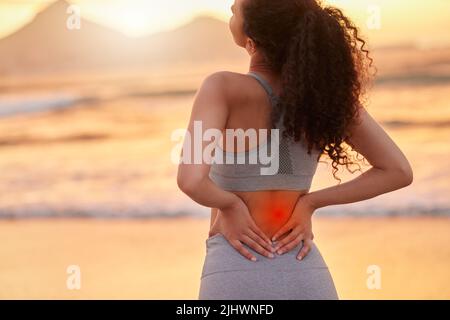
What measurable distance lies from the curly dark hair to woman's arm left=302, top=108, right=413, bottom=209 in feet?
0.33

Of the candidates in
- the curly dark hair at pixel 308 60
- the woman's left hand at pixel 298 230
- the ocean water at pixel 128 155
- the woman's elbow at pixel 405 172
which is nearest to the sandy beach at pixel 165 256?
the ocean water at pixel 128 155

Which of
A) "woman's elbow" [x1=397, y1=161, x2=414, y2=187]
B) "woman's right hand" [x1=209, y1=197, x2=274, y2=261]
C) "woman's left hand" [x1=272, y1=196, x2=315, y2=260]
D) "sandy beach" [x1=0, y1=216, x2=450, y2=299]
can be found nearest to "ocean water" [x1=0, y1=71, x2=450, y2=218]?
"sandy beach" [x1=0, y1=216, x2=450, y2=299]

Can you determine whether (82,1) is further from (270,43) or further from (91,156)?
(270,43)

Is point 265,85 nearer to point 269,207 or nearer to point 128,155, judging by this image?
point 269,207

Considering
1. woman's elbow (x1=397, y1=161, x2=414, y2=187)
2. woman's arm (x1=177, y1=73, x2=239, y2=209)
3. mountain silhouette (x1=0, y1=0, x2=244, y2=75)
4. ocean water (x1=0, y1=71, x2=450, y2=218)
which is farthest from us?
mountain silhouette (x1=0, y1=0, x2=244, y2=75)

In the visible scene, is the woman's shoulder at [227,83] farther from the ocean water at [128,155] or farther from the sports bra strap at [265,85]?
the ocean water at [128,155]

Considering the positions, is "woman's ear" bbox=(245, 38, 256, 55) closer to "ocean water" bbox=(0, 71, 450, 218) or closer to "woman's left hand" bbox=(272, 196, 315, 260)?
"woman's left hand" bbox=(272, 196, 315, 260)

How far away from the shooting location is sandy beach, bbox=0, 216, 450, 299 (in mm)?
4746

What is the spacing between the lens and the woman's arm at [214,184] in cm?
180

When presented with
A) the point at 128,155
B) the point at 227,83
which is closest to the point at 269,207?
the point at 227,83

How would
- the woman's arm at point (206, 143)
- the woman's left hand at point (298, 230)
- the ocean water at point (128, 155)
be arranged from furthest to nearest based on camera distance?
the ocean water at point (128, 155), the woman's left hand at point (298, 230), the woman's arm at point (206, 143)

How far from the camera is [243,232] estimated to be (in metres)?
1.88
